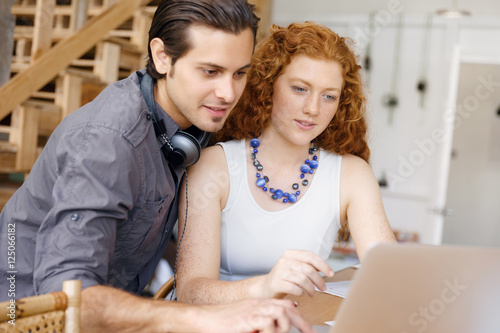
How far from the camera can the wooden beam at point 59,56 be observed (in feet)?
8.38

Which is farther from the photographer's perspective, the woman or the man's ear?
the woman

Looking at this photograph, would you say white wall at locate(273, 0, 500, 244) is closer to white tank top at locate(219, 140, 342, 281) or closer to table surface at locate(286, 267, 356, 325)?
white tank top at locate(219, 140, 342, 281)

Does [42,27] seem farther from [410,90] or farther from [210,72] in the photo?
[410,90]

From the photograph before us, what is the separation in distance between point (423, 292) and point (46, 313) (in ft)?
1.91

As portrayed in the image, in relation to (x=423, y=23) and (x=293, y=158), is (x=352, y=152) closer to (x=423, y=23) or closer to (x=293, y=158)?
(x=293, y=158)

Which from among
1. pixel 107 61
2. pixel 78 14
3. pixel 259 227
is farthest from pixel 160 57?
pixel 78 14

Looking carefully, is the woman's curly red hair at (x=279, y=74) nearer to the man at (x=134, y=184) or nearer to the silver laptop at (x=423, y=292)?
the man at (x=134, y=184)

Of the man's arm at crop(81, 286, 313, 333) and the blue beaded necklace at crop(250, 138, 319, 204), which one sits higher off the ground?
the blue beaded necklace at crop(250, 138, 319, 204)

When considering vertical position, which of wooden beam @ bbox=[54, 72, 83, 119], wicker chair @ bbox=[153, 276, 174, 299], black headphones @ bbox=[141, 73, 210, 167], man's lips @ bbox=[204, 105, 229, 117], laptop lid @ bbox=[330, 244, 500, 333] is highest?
wooden beam @ bbox=[54, 72, 83, 119]

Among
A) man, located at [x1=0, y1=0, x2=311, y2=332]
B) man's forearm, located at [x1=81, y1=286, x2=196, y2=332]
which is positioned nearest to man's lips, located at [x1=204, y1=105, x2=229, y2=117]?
man, located at [x1=0, y1=0, x2=311, y2=332]

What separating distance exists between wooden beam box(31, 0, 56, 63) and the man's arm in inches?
84.2

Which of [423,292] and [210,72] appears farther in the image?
[210,72]

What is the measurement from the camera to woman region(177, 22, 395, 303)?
1.53 metres

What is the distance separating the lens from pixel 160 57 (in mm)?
1316
